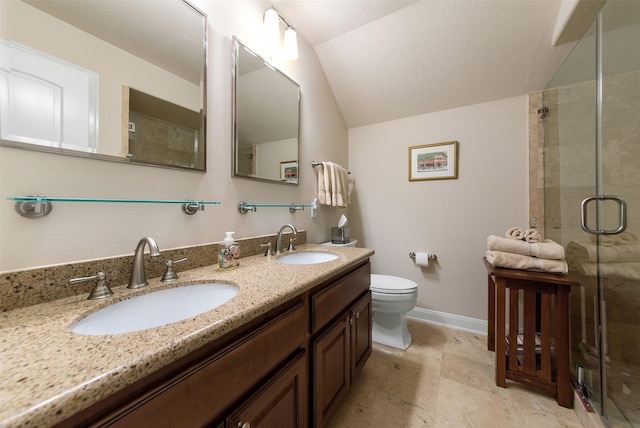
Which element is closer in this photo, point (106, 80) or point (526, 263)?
point (106, 80)

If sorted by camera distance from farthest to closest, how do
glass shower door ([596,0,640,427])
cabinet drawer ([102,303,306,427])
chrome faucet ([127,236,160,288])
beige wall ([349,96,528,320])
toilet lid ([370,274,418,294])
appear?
1. beige wall ([349,96,528,320])
2. toilet lid ([370,274,418,294])
3. glass shower door ([596,0,640,427])
4. chrome faucet ([127,236,160,288])
5. cabinet drawer ([102,303,306,427])

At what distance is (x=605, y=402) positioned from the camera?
3.58 ft

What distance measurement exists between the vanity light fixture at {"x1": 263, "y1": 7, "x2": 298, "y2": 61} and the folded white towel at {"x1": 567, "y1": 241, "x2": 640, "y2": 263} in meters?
2.13

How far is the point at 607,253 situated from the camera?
3.92 feet

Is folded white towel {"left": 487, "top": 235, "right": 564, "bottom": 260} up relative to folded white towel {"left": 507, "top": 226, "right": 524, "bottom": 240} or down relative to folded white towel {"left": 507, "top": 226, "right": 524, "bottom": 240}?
down

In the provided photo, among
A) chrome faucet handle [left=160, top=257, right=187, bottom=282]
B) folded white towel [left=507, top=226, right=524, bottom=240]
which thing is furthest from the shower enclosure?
chrome faucet handle [left=160, top=257, right=187, bottom=282]

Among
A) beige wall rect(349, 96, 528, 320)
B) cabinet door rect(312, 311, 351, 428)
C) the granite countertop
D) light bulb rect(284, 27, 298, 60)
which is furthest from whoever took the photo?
beige wall rect(349, 96, 528, 320)

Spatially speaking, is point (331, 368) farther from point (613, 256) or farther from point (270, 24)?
point (270, 24)

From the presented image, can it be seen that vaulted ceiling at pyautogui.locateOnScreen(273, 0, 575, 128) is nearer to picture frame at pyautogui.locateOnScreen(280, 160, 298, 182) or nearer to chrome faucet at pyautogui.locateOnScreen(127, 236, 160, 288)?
→ picture frame at pyautogui.locateOnScreen(280, 160, 298, 182)

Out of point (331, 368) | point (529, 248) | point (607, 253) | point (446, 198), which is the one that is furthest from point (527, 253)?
point (331, 368)

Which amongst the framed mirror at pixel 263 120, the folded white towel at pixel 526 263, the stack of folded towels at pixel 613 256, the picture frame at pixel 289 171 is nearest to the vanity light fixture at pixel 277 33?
the framed mirror at pixel 263 120

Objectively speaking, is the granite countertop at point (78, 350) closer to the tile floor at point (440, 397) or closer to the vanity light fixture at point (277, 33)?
the tile floor at point (440, 397)

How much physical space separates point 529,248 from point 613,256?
33 cm

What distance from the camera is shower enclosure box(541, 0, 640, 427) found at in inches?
42.9
